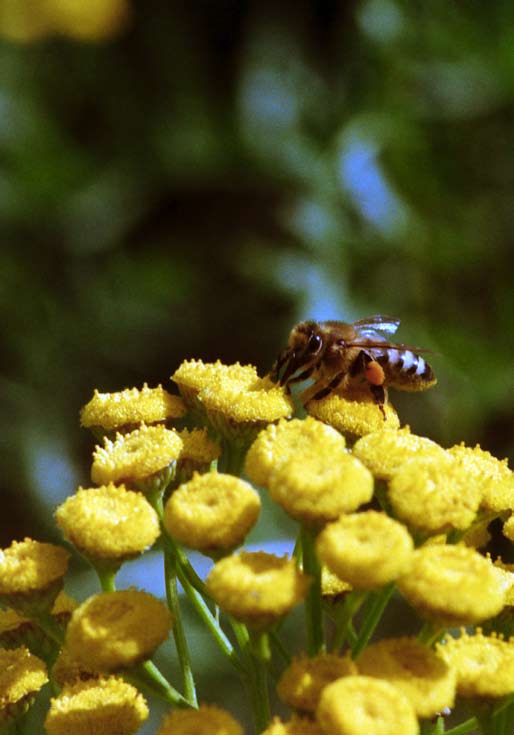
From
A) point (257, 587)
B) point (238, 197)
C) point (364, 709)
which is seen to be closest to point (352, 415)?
point (257, 587)

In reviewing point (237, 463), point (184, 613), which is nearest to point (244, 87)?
point (184, 613)

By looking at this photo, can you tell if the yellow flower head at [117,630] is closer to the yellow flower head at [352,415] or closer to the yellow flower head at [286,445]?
the yellow flower head at [286,445]

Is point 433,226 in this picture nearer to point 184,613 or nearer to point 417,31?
point 417,31

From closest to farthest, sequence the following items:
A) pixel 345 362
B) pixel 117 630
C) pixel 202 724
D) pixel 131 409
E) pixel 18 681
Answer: pixel 202 724 < pixel 117 630 < pixel 18 681 < pixel 131 409 < pixel 345 362

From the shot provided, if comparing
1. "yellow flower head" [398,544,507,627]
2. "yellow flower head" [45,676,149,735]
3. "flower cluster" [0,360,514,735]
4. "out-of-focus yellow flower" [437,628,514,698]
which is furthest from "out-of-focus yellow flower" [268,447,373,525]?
"yellow flower head" [45,676,149,735]

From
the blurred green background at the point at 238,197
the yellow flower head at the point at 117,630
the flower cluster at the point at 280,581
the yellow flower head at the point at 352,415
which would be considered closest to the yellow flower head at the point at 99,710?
the flower cluster at the point at 280,581

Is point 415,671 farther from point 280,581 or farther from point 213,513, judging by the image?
point 213,513
